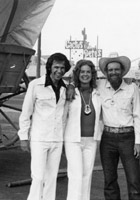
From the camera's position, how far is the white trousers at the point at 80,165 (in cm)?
454

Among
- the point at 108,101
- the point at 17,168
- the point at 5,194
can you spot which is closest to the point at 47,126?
the point at 108,101

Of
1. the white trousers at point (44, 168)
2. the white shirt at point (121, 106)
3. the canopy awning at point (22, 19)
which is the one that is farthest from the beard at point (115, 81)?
the canopy awning at point (22, 19)

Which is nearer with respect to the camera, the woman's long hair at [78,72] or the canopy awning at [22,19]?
the woman's long hair at [78,72]

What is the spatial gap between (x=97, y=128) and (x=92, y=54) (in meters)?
69.3

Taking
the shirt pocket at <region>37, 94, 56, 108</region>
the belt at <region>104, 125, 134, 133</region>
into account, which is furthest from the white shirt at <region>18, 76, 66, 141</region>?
the belt at <region>104, 125, 134, 133</region>

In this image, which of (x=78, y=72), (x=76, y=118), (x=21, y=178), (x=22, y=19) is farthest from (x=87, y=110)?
(x=22, y=19)

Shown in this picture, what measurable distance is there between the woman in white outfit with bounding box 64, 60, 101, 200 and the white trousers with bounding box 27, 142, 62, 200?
143mm

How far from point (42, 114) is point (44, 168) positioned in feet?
1.62

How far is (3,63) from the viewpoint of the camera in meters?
6.23

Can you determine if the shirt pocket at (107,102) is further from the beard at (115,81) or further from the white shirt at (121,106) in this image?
the beard at (115,81)

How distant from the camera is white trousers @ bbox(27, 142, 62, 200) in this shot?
4516 millimetres

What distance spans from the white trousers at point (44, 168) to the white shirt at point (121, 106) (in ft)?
1.79

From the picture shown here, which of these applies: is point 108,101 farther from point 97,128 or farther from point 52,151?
point 52,151

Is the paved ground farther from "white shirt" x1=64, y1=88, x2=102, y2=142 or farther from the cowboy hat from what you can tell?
the cowboy hat
